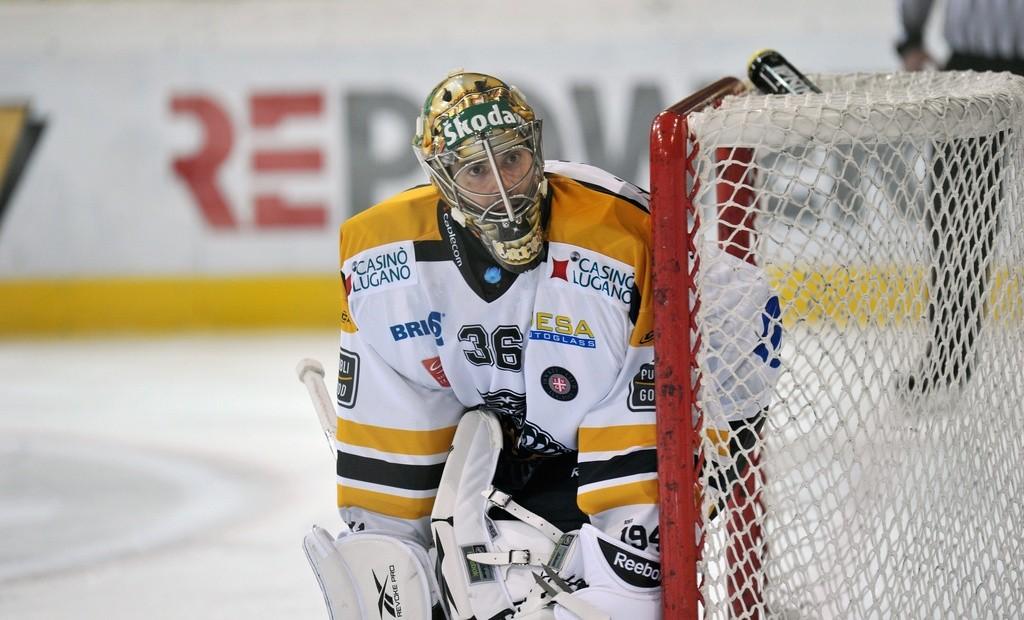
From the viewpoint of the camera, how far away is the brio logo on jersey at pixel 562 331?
165 centimetres

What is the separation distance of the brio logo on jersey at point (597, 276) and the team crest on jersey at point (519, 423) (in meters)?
0.22

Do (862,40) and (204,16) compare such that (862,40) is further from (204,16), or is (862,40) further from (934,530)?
(934,530)

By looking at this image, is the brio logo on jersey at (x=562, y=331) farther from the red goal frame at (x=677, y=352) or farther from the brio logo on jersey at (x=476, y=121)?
the brio logo on jersey at (x=476, y=121)

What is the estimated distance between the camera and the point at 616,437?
1.63 meters

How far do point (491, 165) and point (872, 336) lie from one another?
53cm

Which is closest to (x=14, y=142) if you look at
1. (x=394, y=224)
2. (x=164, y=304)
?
(x=164, y=304)

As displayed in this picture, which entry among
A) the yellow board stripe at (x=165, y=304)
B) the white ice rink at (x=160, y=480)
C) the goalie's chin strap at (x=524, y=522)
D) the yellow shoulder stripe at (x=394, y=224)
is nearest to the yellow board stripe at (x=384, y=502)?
the goalie's chin strap at (x=524, y=522)

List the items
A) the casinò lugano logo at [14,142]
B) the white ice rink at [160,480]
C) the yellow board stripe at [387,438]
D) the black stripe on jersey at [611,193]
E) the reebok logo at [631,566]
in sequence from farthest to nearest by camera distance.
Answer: the casinò lugano logo at [14,142], the white ice rink at [160,480], the yellow board stripe at [387,438], the black stripe on jersey at [611,193], the reebok logo at [631,566]

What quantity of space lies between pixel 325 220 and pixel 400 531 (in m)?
3.90

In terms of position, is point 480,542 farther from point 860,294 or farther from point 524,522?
point 860,294

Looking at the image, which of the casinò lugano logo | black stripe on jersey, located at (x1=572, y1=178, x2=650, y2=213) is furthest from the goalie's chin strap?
the casinò lugano logo

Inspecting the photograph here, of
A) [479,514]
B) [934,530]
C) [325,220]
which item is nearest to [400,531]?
[479,514]

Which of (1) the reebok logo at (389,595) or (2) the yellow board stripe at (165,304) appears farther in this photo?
(2) the yellow board stripe at (165,304)

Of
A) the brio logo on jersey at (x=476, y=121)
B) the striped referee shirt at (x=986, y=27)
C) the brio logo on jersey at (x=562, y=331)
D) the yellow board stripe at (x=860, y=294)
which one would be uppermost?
the striped referee shirt at (x=986, y=27)
